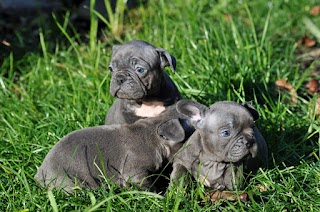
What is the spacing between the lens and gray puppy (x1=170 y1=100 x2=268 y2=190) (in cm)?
536

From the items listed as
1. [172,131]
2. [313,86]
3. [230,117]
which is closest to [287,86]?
[313,86]

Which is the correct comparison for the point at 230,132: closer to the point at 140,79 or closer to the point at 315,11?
the point at 140,79

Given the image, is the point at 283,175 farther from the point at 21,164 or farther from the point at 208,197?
the point at 21,164

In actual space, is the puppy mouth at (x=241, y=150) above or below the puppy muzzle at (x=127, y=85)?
below

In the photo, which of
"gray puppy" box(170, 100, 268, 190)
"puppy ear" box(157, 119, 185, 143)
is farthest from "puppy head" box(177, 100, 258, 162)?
"puppy ear" box(157, 119, 185, 143)

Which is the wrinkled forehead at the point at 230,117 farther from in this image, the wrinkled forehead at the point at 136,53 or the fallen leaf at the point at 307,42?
the fallen leaf at the point at 307,42

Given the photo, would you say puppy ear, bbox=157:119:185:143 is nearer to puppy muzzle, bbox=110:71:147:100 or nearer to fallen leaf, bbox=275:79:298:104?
puppy muzzle, bbox=110:71:147:100

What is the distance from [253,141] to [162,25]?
157 inches

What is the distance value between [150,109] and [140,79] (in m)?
0.48

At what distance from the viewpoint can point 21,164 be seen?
6.27 metres

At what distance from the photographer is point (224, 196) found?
553 centimetres

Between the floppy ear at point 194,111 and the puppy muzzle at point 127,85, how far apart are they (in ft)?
1.52

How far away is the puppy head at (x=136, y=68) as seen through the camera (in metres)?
5.98

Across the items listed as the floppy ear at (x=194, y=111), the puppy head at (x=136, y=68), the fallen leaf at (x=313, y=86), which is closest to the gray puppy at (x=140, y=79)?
the puppy head at (x=136, y=68)
